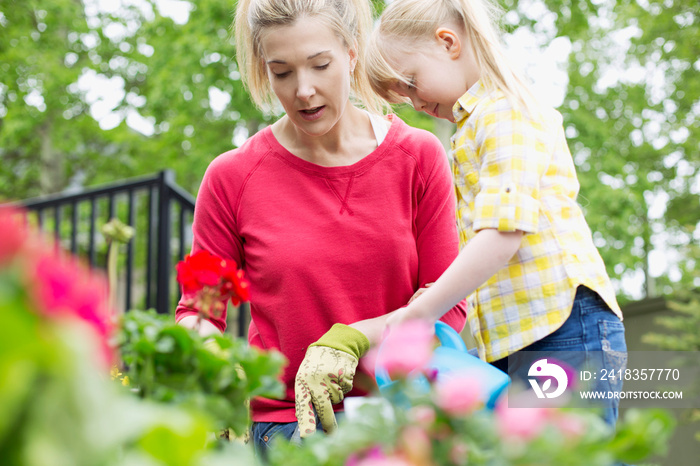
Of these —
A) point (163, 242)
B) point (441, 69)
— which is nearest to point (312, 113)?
point (441, 69)

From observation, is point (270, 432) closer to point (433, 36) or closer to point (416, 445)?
point (433, 36)

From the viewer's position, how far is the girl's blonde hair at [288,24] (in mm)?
1516

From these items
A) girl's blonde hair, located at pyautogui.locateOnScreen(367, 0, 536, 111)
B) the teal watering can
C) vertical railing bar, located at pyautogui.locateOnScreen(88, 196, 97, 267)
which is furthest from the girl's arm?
vertical railing bar, located at pyautogui.locateOnScreen(88, 196, 97, 267)

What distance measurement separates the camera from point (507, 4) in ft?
26.5

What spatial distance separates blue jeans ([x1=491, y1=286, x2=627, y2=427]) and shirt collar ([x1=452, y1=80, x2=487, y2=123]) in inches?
18.0

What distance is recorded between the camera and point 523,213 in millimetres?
1203

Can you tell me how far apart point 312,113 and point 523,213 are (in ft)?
2.01

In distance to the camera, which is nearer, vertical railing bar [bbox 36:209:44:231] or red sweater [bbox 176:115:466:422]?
red sweater [bbox 176:115:466:422]

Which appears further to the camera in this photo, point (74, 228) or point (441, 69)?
point (74, 228)

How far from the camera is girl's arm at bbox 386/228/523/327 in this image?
3.81 ft

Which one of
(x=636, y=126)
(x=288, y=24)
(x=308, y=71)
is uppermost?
(x=288, y=24)

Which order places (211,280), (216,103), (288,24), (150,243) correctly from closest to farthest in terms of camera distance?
(211,280) < (288,24) < (150,243) < (216,103)

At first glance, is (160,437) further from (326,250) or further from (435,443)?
(326,250)

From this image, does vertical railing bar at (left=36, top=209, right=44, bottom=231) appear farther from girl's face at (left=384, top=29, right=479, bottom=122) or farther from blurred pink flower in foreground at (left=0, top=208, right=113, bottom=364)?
blurred pink flower in foreground at (left=0, top=208, right=113, bottom=364)
